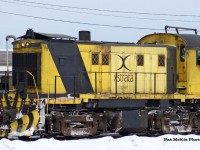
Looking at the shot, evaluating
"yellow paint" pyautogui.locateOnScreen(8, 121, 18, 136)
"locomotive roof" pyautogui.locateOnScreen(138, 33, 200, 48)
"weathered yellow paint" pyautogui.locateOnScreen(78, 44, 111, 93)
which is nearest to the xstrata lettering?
"weathered yellow paint" pyautogui.locateOnScreen(78, 44, 111, 93)

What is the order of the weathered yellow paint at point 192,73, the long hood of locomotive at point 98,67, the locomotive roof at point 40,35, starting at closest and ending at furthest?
1. the long hood of locomotive at point 98,67
2. the locomotive roof at point 40,35
3. the weathered yellow paint at point 192,73

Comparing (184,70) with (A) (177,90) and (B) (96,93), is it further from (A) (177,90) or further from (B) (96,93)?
(B) (96,93)

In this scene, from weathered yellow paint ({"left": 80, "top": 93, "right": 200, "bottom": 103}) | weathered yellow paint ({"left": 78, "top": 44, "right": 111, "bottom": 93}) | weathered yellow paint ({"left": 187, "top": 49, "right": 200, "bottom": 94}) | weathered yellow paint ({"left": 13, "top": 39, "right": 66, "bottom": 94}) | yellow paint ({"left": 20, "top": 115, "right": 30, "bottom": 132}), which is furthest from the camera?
weathered yellow paint ({"left": 187, "top": 49, "right": 200, "bottom": 94})

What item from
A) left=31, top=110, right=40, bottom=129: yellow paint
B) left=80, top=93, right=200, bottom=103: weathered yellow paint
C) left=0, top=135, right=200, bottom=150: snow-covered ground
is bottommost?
left=0, top=135, right=200, bottom=150: snow-covered ground

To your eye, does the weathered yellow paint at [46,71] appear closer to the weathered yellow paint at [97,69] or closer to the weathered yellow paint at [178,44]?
the weathered yellow paint at [97,69]

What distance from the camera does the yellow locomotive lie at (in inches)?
602

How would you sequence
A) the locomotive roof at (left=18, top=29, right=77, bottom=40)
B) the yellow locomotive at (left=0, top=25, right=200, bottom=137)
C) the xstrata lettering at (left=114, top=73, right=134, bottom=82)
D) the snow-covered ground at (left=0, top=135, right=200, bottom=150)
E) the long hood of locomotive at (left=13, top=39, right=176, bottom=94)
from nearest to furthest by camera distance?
the snow-covered ground at (left=0, top=135, right=200, bottom=150) → the yellow locomotive at (left=0, top=25, right=200, bottom=137) → the long hood of locomotive at (left=13, top=39, right=176, bottom=94) → the locomotive roof at (left=18, top=29, right=77, bottom=40) → the xstrata lettering at (left=114, top=73, right=134, bottom=82)

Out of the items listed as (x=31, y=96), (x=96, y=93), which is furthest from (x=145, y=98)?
(x=31, y=96)

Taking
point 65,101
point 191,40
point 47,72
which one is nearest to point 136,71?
point 191,40

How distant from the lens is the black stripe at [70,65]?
16.0 m

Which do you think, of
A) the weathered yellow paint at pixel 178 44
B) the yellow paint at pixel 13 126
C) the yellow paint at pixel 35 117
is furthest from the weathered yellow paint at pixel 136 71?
the yellow paint at pixel 13 126

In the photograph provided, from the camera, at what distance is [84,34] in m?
17.2

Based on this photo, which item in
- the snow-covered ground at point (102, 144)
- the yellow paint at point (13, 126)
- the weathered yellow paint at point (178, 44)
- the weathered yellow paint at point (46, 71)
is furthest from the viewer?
the weathered yellow paint at point (178, 44)

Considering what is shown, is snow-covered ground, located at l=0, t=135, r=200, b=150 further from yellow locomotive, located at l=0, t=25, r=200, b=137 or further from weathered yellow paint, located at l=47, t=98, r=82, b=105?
weathered yellow paint, located at l=47, t=98, r=82, b=105
